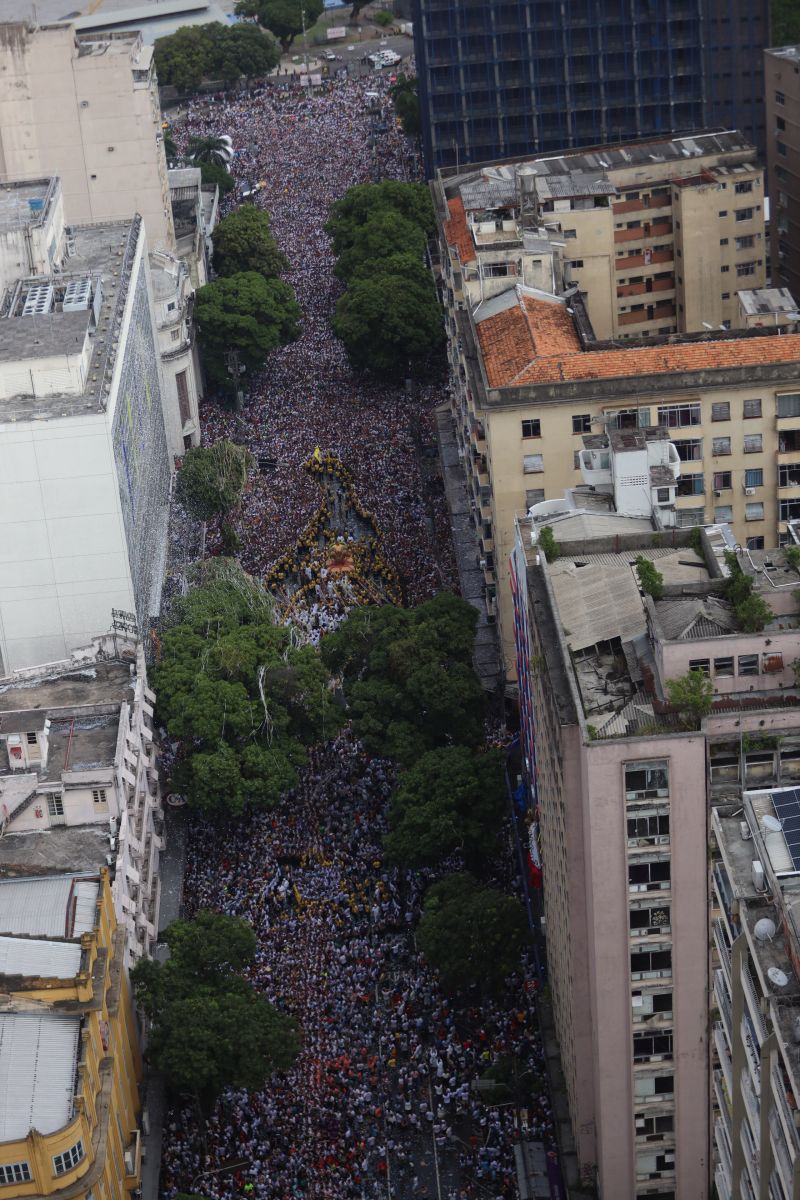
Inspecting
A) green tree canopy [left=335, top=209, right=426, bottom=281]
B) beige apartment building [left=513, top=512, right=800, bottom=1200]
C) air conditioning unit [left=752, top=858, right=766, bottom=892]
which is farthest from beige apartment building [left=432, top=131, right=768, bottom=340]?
air conditioning unit [left=752, top=858, right=766, bottom=892]

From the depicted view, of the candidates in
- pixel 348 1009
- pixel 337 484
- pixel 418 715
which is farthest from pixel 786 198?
pixel 348 1009

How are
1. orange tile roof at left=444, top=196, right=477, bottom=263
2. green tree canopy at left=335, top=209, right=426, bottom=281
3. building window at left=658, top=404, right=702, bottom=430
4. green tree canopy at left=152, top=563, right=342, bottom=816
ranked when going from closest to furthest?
green tree canopy at left=152, top=563, right=342, bottom=816, building window at left=658, top=404, right=702, bottom=430, orange tile roof at left=444, top=196, right=477, bottom=263, green tree canopy at left=335, top=209, right=426, bottom=281

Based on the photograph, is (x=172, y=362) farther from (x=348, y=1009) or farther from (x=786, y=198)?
(x=348, y=1009)

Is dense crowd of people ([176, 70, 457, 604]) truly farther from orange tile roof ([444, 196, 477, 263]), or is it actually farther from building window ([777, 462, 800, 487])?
building window ([777, 462, 800, 487])

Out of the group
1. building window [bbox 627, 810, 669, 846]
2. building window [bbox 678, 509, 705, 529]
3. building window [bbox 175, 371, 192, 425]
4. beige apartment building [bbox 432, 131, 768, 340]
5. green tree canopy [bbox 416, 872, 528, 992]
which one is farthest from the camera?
building window [bbox 175, 371, 192, 425]

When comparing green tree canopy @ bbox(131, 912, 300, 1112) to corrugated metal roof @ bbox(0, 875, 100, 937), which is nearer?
corrugated metal roof @ bbox(0, 875, 100, 937)

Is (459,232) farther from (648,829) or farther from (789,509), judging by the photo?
(648,829)
